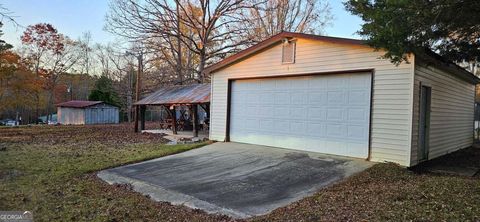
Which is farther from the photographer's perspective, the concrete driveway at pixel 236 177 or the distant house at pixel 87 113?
the distant house at pixel 87 113

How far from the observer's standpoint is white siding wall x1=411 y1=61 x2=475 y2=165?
8.15 meters

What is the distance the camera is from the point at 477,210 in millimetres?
4605

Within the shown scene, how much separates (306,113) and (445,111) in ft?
14.0

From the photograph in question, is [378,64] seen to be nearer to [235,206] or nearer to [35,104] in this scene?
[235,206]

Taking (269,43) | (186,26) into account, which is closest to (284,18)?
(186,26)

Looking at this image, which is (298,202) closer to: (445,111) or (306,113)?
(306,113)

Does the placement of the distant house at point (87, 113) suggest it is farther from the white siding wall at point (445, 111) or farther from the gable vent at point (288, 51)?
the white siding wall at point (445, 111)

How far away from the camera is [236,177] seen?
7.62m

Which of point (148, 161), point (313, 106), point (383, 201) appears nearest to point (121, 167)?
point (148, 161)

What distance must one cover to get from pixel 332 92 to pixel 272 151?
2.40 metres

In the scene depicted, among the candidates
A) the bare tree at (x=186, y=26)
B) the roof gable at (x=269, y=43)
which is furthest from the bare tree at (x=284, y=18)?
the roof gable at (x=269, y=43)

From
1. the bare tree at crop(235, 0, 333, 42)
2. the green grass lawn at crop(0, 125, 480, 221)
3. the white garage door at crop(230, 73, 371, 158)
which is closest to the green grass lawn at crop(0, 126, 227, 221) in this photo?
the green grass lawn at crop(0, 125, 480, 221)

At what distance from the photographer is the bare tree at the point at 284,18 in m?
26.2

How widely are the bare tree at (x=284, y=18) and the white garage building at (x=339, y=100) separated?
14.5 metres
